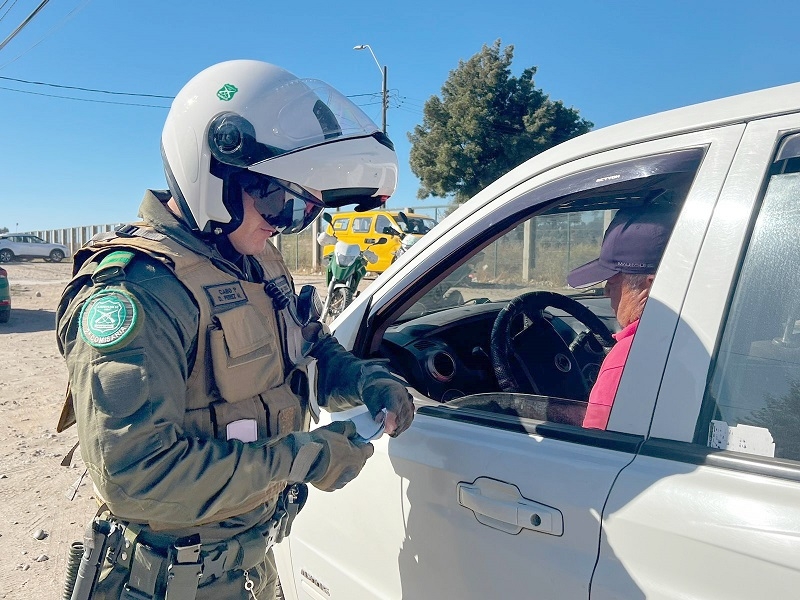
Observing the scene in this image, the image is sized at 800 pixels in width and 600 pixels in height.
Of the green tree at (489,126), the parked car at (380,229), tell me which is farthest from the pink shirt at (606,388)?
the green tree at (489,126)

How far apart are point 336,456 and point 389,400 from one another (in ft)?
0.81

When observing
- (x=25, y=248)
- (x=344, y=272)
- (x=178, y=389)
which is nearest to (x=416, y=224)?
(x=344, y=272)

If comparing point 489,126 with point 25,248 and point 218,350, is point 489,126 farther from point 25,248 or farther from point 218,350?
point 25,248

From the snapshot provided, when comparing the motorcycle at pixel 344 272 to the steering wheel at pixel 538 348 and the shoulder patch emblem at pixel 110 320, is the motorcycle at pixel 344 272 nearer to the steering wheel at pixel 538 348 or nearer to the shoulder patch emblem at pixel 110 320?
the steering wheel at pixel 538 348

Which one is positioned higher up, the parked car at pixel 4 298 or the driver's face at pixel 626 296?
the driver's face at pixel 626 296

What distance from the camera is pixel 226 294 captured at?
1.43 m

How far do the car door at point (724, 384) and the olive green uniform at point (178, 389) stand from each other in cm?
67

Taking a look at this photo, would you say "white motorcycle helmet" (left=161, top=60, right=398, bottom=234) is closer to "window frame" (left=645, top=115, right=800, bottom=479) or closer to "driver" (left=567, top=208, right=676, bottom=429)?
"driver" (left=567, top=208, right=676, bottom=429)

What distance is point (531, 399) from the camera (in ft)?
5.44

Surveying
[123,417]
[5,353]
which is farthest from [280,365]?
[5,353]

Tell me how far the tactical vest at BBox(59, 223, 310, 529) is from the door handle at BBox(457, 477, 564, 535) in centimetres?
45

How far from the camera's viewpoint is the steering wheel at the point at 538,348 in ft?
7.16

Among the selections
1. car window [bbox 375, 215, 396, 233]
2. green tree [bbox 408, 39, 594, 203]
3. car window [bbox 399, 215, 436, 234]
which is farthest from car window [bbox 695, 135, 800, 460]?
green tree [bbox 408, 39, 594, 203]

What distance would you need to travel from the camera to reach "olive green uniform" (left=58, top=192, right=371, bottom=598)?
1.19 m
